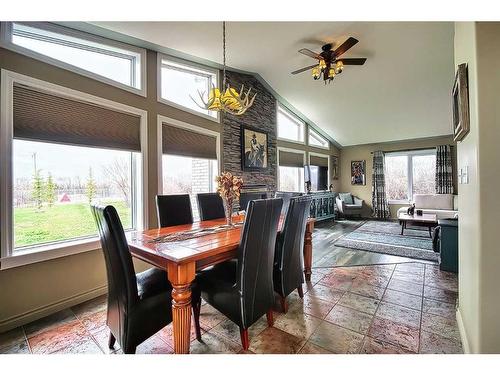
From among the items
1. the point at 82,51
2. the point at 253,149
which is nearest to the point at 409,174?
the point at 253,149

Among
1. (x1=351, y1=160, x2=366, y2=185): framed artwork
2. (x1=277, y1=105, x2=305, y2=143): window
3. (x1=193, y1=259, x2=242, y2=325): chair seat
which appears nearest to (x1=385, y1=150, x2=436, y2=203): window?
(x1=351, y1=160, x2=366, y2=185): framed artwork

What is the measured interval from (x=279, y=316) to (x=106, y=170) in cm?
245

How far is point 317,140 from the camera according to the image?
7211 millimetres

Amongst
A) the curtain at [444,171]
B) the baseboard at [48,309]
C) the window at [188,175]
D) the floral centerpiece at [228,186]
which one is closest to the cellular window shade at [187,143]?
Result: the window at [188,175]

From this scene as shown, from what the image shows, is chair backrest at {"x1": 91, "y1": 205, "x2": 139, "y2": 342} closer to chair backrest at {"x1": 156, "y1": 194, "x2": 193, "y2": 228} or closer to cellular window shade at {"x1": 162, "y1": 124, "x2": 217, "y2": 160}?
chair backrest at {"x1": 156, "y1": 194, "x2": 193, "y2": 228}

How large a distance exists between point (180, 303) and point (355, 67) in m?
4.48

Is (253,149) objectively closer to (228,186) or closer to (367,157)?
(228,186)

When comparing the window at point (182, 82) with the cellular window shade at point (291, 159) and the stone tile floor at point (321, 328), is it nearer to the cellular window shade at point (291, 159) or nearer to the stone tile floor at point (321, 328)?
the cellular window shade at point (291, 159)

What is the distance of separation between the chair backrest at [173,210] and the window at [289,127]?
3.71 meters
